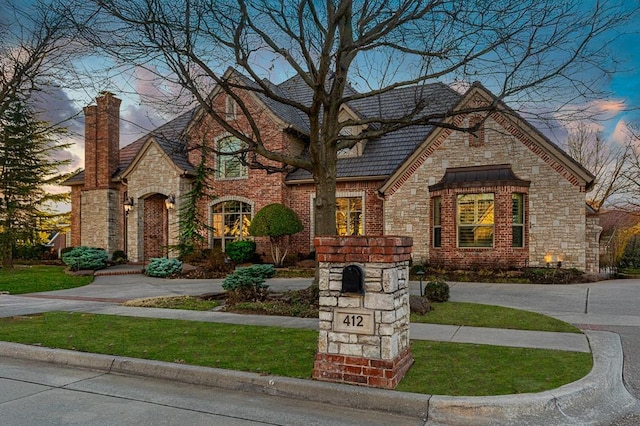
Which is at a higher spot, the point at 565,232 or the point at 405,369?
the point at 565,232

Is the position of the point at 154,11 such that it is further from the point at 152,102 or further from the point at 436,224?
the point at 436,224

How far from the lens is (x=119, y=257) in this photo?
72.7ft

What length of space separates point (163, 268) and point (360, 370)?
46.5ft

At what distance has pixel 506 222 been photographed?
15.7 m

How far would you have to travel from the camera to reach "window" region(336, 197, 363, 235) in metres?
19.5

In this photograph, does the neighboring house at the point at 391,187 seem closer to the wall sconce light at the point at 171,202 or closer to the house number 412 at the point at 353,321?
the wall sconce light at the point at 171,202

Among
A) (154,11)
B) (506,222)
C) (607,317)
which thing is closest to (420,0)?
(154,11)

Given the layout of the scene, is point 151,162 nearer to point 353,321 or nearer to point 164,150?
point 164,150

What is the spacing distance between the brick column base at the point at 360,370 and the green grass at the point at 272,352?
0.46 feet

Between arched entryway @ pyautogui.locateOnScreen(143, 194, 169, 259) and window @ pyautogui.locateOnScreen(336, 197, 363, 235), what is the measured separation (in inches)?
344

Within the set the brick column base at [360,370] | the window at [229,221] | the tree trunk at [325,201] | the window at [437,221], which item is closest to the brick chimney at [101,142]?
the window at [229,221]

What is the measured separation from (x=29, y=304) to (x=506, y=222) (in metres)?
14.4

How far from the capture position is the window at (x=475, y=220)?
1614 centimetres

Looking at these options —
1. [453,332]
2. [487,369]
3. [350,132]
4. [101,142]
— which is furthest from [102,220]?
[487,369]
